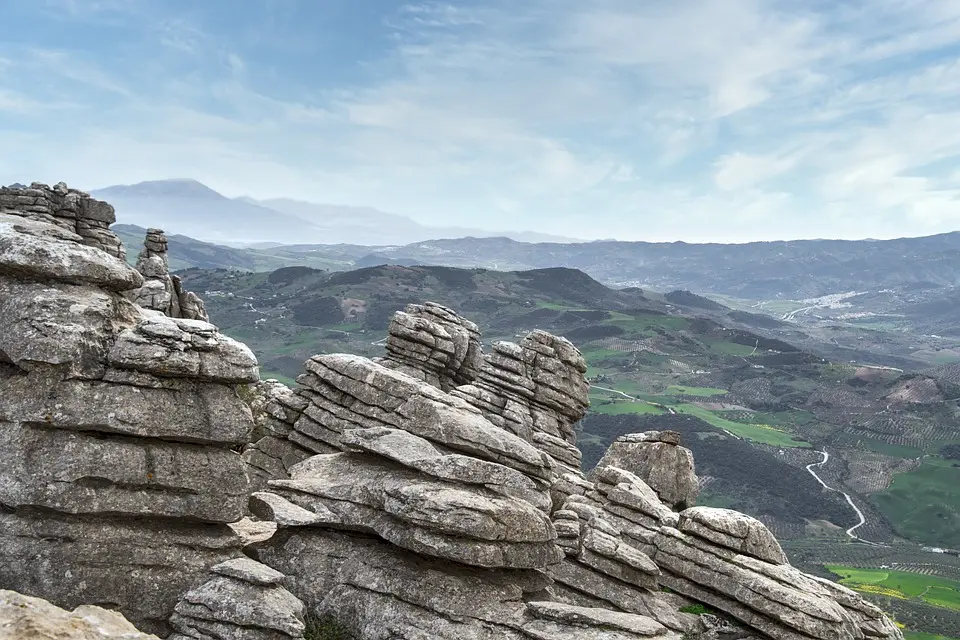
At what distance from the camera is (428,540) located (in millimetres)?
23844

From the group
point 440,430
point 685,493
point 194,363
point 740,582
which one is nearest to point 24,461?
point 194,363

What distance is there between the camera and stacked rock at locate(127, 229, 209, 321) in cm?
5906

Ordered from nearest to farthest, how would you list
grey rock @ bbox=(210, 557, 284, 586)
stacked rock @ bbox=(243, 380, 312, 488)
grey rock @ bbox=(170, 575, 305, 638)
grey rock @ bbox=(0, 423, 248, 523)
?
grey rock @ bbox=(0, 423, 248, 523)
grey rock @ bbox=(170, 575, 305, 638)
grey rock @ bbox=(210, 557, 284, 586)
stacked rock @ bbox=(243, 380, 312, 488)

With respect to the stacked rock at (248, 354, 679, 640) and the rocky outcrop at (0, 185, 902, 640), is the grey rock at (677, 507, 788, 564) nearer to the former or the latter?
the rocky outcrop at (0, 185, 902, 640)

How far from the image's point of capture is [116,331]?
71.6 ft

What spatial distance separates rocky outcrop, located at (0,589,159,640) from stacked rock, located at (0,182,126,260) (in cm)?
4727

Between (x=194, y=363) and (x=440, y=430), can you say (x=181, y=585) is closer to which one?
(x=194, y=363)

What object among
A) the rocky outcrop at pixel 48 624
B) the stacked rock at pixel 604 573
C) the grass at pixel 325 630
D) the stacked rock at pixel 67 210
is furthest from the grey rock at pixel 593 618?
the stacked rock at pixel 67 210

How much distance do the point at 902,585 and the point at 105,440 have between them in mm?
186171

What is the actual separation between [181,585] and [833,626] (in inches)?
1196

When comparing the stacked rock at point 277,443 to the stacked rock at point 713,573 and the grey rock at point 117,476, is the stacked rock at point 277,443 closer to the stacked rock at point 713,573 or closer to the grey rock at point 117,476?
the grey rock at point 117,476

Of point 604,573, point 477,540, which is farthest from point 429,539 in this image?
point 604,573

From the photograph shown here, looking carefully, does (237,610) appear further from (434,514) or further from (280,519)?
(434,514)

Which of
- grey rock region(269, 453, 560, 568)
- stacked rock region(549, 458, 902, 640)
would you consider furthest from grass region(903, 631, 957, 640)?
grey rock region(269, 453, 560, 568)
